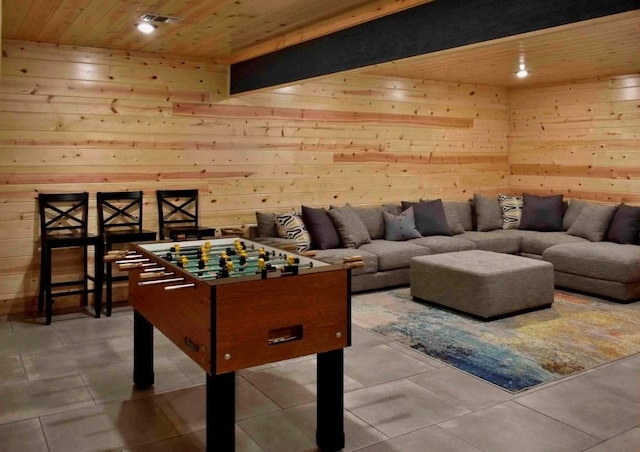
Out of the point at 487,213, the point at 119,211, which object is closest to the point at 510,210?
the point at 487,213

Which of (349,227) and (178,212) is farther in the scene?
(349,227)

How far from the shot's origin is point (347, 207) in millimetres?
6445

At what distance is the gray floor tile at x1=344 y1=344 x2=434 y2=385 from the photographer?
12.3 feet

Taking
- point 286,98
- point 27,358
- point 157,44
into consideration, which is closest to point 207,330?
point 27,358

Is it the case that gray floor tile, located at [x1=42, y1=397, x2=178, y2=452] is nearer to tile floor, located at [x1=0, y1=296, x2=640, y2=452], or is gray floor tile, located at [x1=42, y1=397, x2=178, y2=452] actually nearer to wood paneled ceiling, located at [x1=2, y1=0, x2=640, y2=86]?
tile floor, located at [x1=0, y1=296, x2=640, y2=452]

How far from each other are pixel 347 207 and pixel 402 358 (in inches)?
104

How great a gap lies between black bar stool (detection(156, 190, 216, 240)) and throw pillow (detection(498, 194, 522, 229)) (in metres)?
3.85

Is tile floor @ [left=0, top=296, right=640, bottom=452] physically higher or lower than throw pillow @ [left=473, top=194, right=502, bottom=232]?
lower

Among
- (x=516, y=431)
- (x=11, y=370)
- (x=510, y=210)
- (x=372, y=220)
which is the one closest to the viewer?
(x=516, y=431)

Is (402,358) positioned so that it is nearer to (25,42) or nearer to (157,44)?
(157,44)

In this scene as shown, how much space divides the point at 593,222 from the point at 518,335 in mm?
2626

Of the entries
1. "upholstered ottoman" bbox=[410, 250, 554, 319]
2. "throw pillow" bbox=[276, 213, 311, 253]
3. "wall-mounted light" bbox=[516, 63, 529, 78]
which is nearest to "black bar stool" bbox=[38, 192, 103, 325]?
"throw pillow" bbox=[276, 213, 311, 253]

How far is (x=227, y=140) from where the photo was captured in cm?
598

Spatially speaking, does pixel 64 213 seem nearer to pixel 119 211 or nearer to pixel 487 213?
pixel 119 211
